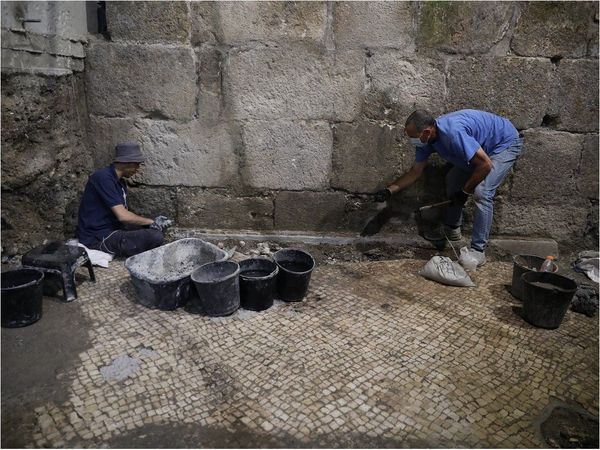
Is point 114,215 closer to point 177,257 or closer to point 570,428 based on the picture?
point 177,257

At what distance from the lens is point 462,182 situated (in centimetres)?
471

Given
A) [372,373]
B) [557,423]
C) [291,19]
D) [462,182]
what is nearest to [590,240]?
[462,182]

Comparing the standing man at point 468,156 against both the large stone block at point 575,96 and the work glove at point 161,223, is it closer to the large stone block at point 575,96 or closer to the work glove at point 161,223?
the large stone block at point 575,96

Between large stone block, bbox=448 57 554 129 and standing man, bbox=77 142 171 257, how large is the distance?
3334mm

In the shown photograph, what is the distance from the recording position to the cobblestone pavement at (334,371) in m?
2.54

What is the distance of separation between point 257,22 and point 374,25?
1.17m

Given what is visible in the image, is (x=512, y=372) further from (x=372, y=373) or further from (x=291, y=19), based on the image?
(x=291, y=19)

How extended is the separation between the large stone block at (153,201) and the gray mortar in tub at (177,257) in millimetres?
945

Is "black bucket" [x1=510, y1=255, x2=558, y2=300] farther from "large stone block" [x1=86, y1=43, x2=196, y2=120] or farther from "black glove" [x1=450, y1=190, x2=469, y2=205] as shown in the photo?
"large stone block" [x1=86, y1=43, x2=196, y2=120]

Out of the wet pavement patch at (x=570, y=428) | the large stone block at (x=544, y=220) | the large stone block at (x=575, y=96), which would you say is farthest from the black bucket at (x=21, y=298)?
the large stone block at (x=575, y=96)

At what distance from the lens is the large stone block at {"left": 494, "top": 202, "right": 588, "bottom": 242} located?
16.1 ft

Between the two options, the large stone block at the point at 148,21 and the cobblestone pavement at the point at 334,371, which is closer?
the cobblestone pavement at the point at 334,371

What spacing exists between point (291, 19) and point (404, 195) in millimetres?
2200

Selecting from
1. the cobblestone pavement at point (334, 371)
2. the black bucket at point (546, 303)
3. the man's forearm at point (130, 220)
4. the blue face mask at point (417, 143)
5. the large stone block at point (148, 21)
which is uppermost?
the large stone block at point (148, 21)
